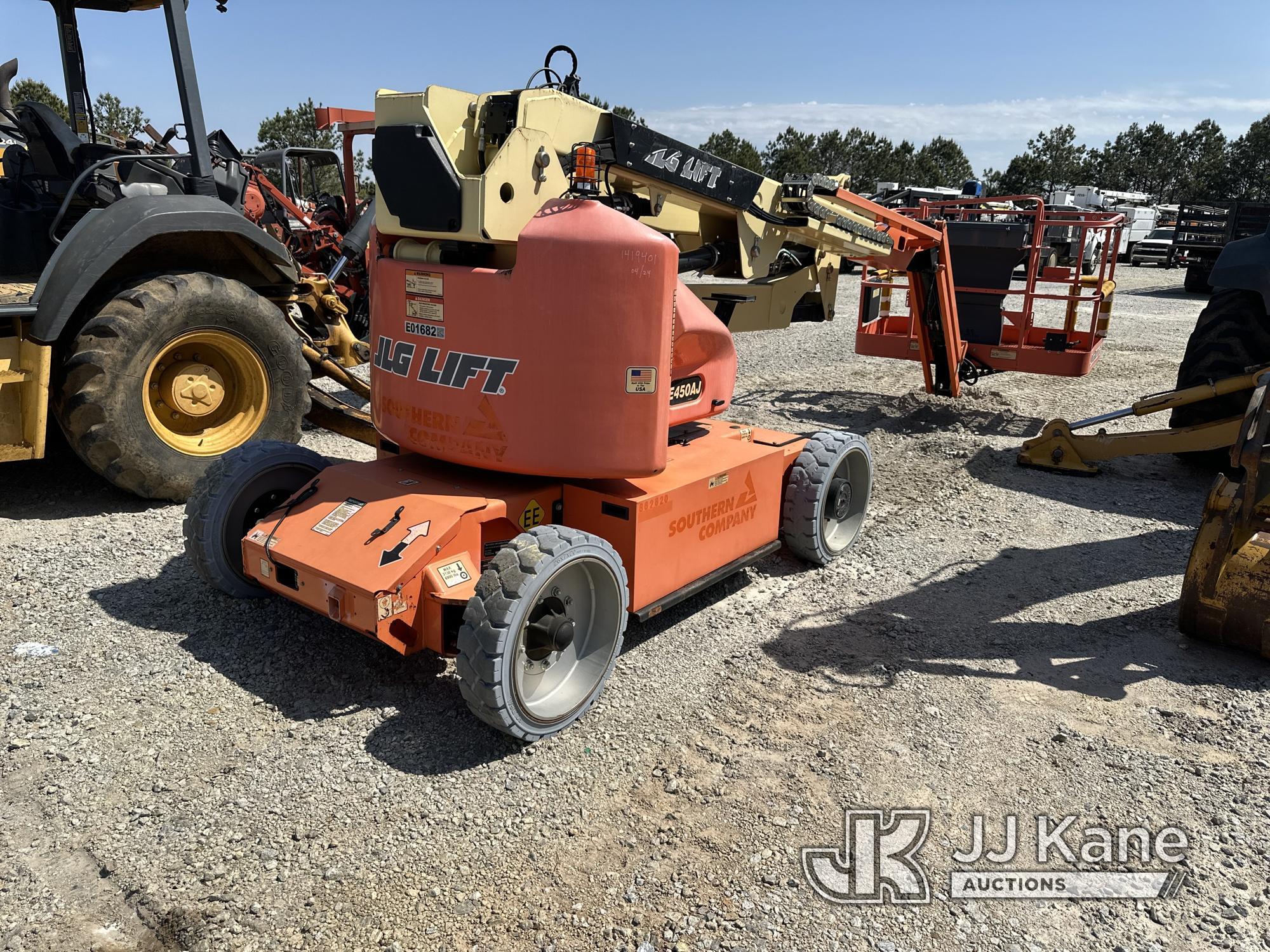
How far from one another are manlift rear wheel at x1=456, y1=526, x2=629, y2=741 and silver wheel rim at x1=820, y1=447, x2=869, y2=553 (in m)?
1.80

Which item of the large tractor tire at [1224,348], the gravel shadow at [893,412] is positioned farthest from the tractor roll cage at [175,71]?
the large tractor tire at [1224,348]

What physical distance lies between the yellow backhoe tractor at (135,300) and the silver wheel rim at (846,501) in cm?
326

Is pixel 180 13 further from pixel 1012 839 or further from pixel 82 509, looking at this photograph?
pixel 1012 839

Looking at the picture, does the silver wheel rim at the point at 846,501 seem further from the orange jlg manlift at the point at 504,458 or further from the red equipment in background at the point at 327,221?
the red equipment in background at the point at 327,221

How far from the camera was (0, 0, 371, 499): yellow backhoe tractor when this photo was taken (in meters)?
4.95

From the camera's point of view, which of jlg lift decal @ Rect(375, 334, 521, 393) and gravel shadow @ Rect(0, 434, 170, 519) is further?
gravel shadow @ Rect(0, 434, 170, 519)

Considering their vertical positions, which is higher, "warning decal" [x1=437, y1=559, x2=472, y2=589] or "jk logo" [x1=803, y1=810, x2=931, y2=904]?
"warning decal" [x1=437, y1=559, x2=472, y2=589]

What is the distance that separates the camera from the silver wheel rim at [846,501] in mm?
5203

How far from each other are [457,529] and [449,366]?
65 centimetres

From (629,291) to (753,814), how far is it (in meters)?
1.85

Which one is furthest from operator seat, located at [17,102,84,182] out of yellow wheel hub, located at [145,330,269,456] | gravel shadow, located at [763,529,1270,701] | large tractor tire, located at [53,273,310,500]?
gravel shadow, located at [763,529,1270,701]

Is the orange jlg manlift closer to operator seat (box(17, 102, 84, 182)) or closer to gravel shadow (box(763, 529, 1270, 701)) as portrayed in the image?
gravel shadow (box(763, 529, 1270, 701))

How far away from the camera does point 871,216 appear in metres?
5.92

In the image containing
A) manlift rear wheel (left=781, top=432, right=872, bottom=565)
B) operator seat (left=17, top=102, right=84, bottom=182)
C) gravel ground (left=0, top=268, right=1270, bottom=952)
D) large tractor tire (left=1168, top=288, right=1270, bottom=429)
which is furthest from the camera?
large tractor tire (left=1168, top=288, right=1270, bottom=429)
